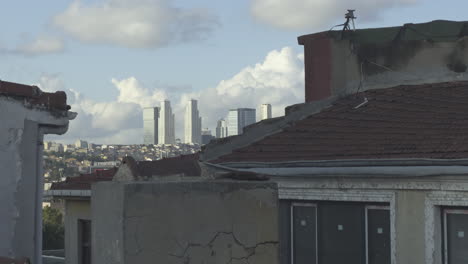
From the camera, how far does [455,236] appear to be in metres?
9.12

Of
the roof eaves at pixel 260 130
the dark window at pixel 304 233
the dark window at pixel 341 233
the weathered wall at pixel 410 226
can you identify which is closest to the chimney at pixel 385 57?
the roof eaves at pixel 260 130

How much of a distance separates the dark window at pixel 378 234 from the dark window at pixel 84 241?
8.65 meters

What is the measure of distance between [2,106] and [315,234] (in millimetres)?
5069

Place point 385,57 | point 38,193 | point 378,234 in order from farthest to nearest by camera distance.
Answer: point 385,57 < point 378,234 < point 38,193

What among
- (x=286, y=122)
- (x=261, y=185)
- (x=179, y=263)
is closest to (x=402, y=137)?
(x=286, y=122)

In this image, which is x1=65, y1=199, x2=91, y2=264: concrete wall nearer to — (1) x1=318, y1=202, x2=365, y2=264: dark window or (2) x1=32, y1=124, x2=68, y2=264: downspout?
(1) x1=318, y1=202, x2=365, y2=264: dark window

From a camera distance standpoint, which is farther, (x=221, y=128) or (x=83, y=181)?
(x=221, y=128)

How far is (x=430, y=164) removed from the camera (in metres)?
8.86

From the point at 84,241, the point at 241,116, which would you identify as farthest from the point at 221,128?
the point at 84,241

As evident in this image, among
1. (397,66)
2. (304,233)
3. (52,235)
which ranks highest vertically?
(397,66)

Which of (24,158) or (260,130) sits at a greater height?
(260,130)

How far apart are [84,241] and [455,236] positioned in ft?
33.7

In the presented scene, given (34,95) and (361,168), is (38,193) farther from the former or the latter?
(361,168)

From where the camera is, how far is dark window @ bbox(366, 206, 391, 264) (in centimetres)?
977
